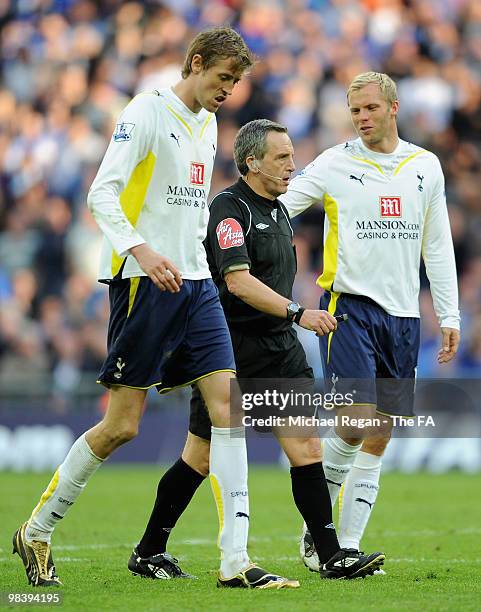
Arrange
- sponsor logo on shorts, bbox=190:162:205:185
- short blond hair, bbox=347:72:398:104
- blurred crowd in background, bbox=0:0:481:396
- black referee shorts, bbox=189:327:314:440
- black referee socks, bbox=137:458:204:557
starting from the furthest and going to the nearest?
blurred crowd in background, bbox=0:0:481:396
short blond hair, bbox=347:72:398:104
black referee socks, bbox=137:458:204:557
black referee shorts, bbox=189:327:314:440
sponsor logo on shorts, bbox=190:162:205:185

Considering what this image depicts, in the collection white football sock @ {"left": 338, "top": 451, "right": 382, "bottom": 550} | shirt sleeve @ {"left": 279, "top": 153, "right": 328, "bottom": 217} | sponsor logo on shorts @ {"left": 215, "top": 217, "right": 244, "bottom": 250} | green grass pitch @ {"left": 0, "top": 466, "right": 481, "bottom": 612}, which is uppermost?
shirt sleeve @ {"left": 279, "top": 153, "right": 328, "bottom": 217}

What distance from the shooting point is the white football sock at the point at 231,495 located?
255 inches

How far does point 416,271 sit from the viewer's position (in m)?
7.71

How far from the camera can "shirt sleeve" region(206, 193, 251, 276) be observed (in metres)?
6.82

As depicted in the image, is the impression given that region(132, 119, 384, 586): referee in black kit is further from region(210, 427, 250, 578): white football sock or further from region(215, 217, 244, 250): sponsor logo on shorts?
region(210, 427, 250, 578): white football sock

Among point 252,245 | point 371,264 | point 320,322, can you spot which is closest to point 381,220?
Result: point 371,264

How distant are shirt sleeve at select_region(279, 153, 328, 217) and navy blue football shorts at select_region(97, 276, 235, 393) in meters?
1.18

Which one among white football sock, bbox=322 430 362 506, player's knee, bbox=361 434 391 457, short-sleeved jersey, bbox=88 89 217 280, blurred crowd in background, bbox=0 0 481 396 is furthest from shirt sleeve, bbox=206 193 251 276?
blurred crowd in background, bbox=0 0 481 396

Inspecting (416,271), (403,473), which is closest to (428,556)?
(416,271)

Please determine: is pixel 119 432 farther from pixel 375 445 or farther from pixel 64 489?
pixel 375 445

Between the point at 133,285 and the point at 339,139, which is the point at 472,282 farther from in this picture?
the point at 133,285

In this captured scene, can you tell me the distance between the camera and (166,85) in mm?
18094

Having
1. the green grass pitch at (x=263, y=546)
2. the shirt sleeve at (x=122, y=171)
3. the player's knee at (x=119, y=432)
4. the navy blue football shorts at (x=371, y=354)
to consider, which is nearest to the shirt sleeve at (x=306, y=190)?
the navy blue football shorts at (x=371, y=354)

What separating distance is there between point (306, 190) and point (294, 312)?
126 centimetres
